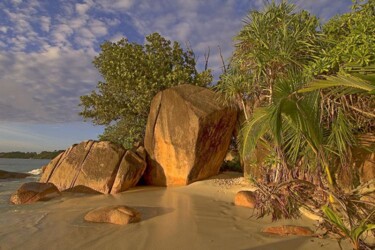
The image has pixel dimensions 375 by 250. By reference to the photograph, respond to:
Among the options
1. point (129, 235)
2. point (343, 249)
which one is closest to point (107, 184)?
point (129, 235)

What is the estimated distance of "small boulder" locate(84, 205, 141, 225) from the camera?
23.0 ft

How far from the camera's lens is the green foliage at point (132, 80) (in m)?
17.0

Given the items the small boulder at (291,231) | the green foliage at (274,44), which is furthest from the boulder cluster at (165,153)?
the small boulder at (291,231)

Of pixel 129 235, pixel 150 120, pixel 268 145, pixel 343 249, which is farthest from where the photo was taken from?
pixel 150 120

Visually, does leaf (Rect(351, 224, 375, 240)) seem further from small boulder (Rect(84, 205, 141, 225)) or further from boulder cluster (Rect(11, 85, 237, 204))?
boulder cluster (Rect(11, 85, 237, 204))

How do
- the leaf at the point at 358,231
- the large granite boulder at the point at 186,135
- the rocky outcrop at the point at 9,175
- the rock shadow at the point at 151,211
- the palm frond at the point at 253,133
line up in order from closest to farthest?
the leaf at the point at 358,231 < the palm frond at the point at 253,133 < the rock shadow at the point at 151,211 < the large granite boulder at the point at 186,135 < the rocky outcrop at the point at 9,175

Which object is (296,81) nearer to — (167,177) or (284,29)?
(284,29)

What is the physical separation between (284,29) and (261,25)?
82cm

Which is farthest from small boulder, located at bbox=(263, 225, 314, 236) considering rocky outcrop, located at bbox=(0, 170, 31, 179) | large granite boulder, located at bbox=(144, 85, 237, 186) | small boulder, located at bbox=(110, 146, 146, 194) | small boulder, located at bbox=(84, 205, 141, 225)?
rocky outcrop, located at bbox=(0, 170, 31, 179)

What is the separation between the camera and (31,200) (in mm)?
10125

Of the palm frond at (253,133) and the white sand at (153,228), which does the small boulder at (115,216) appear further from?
the palm frond at (253,133)

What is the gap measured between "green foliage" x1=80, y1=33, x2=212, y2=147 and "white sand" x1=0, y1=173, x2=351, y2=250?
7565 millimetres

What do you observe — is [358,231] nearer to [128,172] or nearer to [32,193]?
[128,172]

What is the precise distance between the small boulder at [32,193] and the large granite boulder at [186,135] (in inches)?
175
